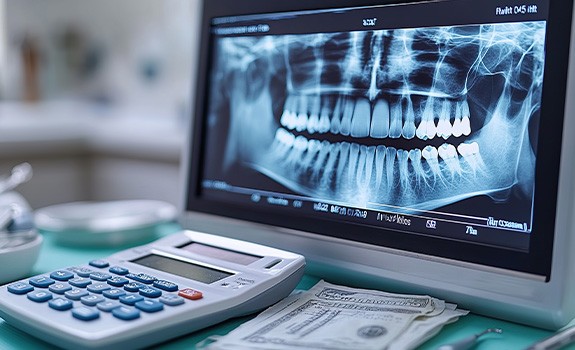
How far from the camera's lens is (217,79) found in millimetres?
915

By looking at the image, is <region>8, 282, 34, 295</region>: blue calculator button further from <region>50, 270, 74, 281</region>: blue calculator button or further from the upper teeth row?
the upper teeth row

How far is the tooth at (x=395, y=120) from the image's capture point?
2.38 feet

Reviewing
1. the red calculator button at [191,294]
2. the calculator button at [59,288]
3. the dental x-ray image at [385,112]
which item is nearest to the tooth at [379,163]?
the dental x-ray image at [385,112]

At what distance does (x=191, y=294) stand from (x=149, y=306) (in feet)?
0.16

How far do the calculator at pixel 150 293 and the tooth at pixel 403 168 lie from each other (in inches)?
5.3

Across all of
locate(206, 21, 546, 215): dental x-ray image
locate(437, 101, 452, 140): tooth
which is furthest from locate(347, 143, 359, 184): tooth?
locate(437, 101, 452, 140): tooth

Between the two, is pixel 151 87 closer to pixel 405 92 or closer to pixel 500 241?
pixel 405 92

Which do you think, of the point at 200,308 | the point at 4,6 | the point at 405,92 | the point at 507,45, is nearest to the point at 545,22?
the point at 507,45

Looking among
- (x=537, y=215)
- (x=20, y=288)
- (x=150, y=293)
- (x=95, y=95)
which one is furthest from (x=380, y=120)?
(x=95, y=95)

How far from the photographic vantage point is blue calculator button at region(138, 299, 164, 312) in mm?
608

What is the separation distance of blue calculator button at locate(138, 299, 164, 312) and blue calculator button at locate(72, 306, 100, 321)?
Answer: 0.04 m

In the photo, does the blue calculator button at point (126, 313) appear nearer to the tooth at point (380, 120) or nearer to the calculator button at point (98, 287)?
the calculator button at point (98, 287)

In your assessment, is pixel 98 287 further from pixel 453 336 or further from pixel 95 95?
pixel 95 95

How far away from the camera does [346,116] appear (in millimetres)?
771
